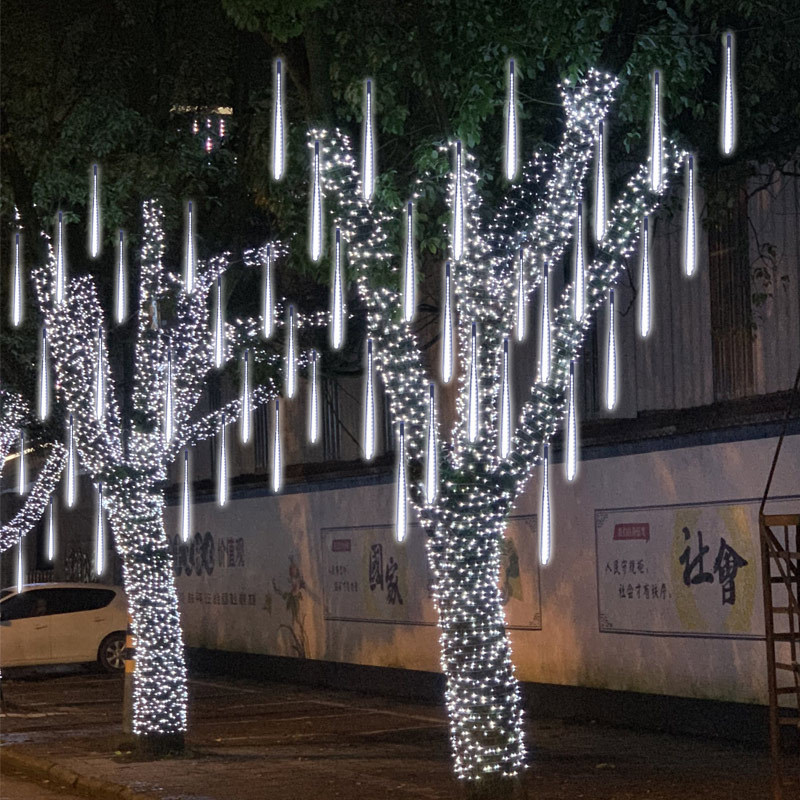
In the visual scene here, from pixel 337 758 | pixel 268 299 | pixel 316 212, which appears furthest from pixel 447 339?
pixel 337 758

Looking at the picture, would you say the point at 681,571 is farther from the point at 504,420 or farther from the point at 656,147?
the point at 656,147

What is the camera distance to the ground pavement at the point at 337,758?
36.7ft

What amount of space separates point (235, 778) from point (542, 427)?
4.46 m

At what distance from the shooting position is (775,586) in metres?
12.7

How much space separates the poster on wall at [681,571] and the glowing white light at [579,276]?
4.06 meters

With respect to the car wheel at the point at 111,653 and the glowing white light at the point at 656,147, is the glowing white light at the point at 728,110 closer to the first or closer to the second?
the glowing white light at the point at 656,147

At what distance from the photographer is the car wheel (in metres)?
23.0

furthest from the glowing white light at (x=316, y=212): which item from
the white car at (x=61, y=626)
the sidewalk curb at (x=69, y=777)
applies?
the white car at (x=61, y=626)

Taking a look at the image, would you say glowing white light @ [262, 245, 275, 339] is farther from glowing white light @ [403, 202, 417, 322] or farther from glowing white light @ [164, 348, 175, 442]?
glowing white light @ [403, 202, 417, 322]

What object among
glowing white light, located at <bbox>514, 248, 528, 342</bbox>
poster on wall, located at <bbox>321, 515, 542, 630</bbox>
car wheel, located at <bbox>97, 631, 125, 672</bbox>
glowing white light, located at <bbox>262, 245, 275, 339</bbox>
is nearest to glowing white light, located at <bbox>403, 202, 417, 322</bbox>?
glowing white light, located at <bbox>514, 248, 528, 342</bbox>

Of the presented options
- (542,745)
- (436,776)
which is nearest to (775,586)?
(542,745)

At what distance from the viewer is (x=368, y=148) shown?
354 inches

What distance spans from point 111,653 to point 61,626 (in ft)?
3.30

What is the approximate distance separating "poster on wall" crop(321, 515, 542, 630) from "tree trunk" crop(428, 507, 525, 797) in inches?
235
